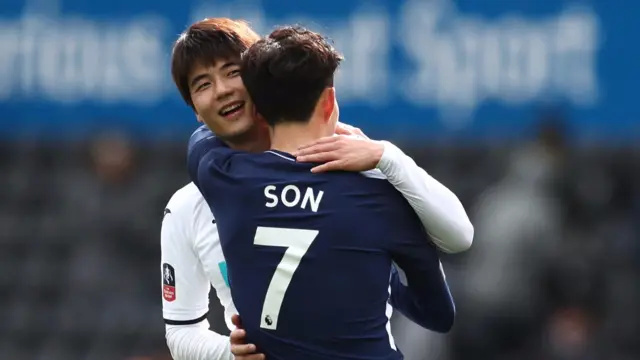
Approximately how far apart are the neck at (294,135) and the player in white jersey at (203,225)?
69mm

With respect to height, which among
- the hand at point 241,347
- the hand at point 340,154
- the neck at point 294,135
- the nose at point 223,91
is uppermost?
the nose at point 223,91

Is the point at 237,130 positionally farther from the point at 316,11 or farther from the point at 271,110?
the point at 316,11

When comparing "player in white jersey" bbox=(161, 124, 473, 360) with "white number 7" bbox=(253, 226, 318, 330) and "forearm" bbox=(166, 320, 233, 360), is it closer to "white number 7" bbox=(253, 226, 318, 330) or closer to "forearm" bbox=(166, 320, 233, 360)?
"forearm" bbox=(166, 320, 233, 360)

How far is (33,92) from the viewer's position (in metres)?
8.88

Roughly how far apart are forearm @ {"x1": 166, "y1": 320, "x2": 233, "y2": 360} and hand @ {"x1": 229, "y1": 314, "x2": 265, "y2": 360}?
26cm

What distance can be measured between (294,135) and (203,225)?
0.60 m

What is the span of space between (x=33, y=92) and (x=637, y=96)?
12.2 feet

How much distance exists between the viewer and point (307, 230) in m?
3.12

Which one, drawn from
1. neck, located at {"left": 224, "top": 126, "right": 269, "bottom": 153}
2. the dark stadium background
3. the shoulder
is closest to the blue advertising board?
the dark stadium background

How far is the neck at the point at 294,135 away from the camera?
10.4 ft

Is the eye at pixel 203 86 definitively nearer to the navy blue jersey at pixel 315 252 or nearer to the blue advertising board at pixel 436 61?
the navy blue jersey at pixel 315 252

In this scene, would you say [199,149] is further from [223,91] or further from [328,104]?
[328,104]

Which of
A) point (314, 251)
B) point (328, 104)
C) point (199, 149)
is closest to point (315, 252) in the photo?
point (314, 251)

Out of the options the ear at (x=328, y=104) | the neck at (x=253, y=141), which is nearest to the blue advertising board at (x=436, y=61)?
the neck at (x=253, y=141)
